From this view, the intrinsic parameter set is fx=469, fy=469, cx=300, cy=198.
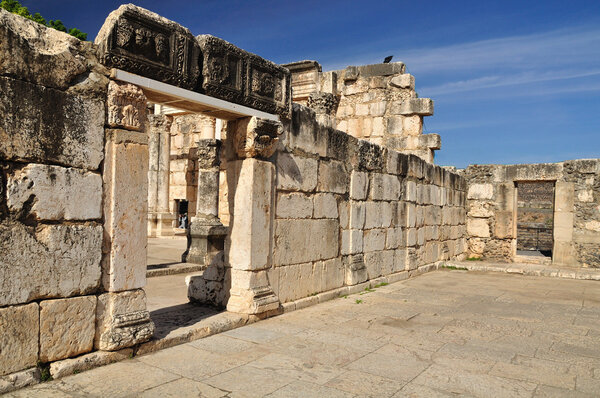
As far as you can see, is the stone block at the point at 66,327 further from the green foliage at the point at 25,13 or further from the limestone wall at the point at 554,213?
the green foliage at the point at 25,13

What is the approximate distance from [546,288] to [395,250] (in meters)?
3.12

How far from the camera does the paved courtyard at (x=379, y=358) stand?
362 cm

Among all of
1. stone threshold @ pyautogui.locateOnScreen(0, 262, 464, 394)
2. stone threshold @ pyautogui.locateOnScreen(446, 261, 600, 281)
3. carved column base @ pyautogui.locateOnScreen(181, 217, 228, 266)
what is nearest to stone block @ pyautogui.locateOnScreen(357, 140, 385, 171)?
stone threshold @ pyautogui.locateOnScreen(0, 262, 464, 394)

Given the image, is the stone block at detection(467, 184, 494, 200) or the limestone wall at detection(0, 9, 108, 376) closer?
the limestone wall at detection(0, 9, 108, 376)

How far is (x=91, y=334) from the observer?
394 centimetres

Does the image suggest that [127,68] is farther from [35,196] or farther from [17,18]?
[35,196]

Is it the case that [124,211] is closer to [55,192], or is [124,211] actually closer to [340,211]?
[55,192]

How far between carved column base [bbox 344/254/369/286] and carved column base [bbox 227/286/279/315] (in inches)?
89.0

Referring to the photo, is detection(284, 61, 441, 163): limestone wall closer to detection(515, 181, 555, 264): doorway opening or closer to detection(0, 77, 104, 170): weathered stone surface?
detection(0, 77, 104, 170): weathered stone surface

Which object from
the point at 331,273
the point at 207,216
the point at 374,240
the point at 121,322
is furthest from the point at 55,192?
the point at 207,216

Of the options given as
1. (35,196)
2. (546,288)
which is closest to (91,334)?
(35,196)

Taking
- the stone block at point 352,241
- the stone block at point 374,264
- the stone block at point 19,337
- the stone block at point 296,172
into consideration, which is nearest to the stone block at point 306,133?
the stone block at point 296,172

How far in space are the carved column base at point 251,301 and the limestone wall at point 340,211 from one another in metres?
0.29

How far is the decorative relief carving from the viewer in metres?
4.11
